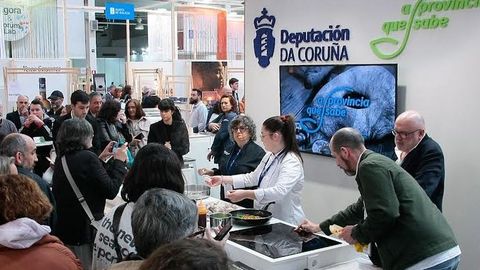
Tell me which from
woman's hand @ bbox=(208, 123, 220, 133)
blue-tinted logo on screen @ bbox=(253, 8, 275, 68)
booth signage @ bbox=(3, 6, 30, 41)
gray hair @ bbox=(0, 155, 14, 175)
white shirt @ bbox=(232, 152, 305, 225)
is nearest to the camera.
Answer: gray hair @ bbox=(0, 155, 14, 175)

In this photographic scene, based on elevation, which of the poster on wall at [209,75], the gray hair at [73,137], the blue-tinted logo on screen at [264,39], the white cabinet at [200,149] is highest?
the blue-tinted logo on screen at [264,39]

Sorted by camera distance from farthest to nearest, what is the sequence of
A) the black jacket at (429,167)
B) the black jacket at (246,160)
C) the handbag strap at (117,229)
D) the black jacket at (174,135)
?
1. the black jacket at (174,135)
2. the black jacket at (246,160)
3. the black jacket at (429,167)
4. the handbag strap at (117,229)

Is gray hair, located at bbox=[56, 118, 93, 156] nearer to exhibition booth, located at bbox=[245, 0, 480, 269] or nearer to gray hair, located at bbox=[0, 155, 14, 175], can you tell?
gray hair, located at bbox=[0, 155, 14, 175]

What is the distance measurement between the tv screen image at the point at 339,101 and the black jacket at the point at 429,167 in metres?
0.92

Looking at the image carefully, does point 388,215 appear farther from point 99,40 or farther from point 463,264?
point 99,40

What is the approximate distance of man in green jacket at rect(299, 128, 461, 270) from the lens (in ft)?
8.05

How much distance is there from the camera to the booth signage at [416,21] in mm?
3883

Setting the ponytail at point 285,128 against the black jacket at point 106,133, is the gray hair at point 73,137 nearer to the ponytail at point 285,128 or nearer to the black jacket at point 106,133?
the ponytail at point 285,128

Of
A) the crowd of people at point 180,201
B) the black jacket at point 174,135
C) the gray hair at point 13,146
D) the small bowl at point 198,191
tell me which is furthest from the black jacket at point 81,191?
the black jacket at point 174,135

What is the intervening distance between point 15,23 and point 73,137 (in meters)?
9.17

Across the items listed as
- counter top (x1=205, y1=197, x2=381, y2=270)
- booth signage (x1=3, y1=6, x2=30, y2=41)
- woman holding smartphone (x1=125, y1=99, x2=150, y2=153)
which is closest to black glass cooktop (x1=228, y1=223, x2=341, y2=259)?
counter top (x1=205, y1=197, x2=381, y2=270)

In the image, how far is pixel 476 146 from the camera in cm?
379

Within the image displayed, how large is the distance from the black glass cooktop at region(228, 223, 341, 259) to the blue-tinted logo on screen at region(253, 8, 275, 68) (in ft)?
9.59

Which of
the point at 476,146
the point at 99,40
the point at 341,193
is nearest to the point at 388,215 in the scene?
the point at 476,146
